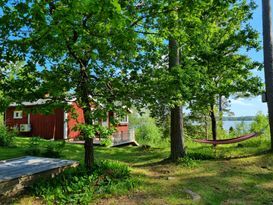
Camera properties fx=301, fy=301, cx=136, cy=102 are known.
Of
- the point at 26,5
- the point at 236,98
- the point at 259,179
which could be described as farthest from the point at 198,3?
the point at 236,98

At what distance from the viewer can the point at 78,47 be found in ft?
17.8

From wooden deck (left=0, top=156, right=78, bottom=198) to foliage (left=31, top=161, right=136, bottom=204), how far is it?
27cm

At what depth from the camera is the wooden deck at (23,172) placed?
6.05 metres

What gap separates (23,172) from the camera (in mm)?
6750

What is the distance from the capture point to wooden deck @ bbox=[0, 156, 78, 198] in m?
6.05

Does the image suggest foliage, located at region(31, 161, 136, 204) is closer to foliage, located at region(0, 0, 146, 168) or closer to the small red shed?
foliage, located at region(0, 0, 146, 168)

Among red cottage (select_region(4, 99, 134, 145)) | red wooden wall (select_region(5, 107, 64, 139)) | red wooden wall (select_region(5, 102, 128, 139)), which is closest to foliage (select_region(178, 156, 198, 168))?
red cottage (select_region(4, 99, 134, 145))

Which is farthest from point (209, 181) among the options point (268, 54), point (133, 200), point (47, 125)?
point (47, 125)

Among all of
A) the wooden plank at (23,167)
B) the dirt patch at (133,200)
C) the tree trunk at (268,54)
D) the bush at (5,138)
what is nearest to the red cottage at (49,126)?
the bush at (5,138)

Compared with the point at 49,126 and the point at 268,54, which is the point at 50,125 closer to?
the point at 49,126

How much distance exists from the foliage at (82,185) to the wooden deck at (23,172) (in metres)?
0.27

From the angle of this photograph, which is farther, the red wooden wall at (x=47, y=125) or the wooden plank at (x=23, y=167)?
the red wooden wall at (x=47, y=125)

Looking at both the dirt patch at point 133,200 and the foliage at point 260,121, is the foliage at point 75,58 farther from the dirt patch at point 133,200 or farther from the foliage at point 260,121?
the foliage at point 260,121

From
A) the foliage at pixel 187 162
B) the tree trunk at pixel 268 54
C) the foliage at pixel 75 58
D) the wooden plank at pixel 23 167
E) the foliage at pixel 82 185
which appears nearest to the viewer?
the foliage at pixel 75 58
